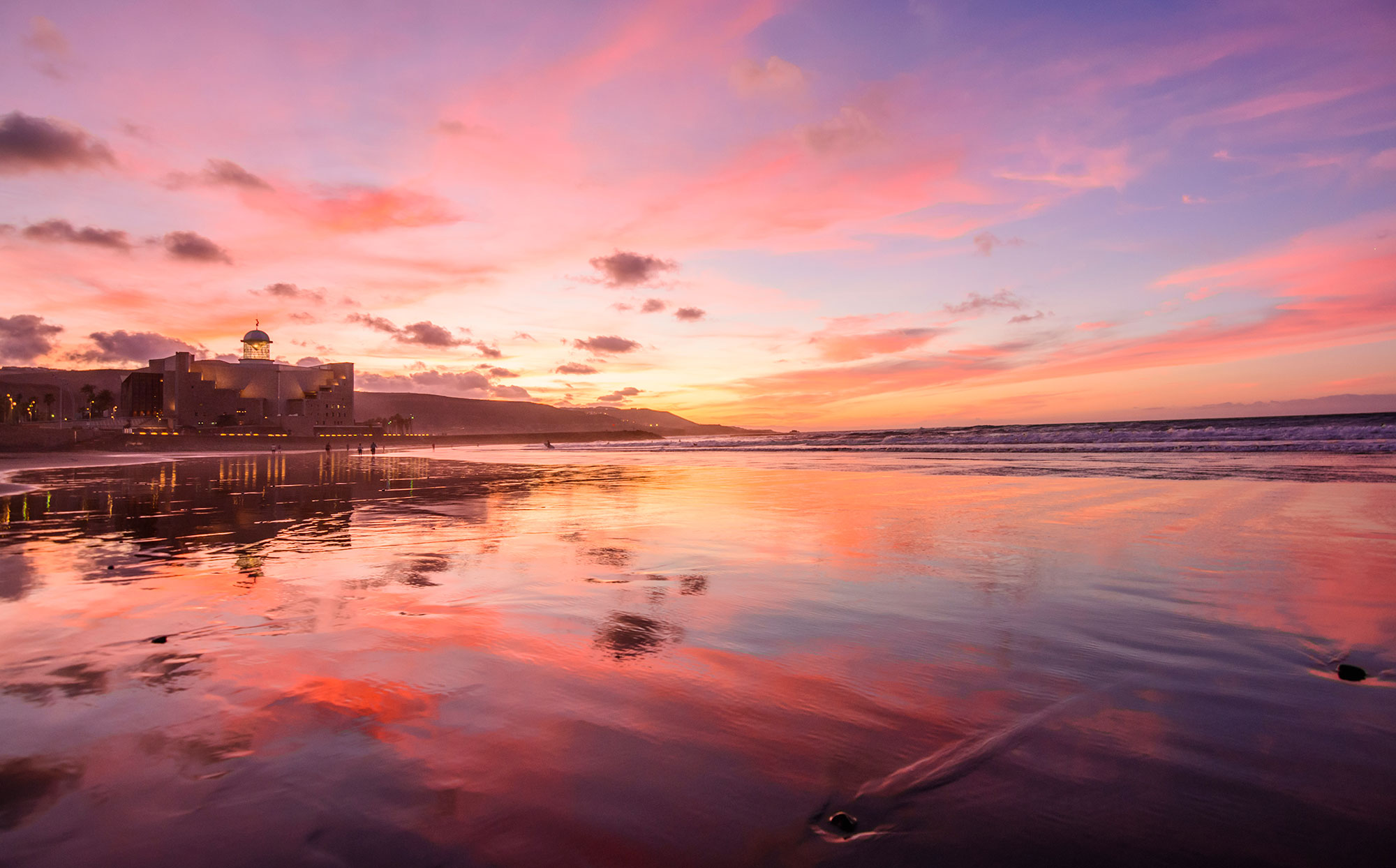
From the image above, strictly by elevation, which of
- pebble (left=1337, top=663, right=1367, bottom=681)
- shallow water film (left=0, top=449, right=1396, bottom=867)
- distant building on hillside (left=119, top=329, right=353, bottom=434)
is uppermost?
distant building on hillside (left=119, top=329, right=353, bottom=434)

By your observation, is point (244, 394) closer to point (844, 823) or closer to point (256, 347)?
point (256, 347)

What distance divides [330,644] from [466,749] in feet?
7.99

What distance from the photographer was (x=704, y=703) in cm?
403

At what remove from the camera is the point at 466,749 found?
136 inches

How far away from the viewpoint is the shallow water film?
272 cm

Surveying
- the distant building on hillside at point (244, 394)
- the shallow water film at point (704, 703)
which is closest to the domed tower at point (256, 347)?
the distant building on hillside at point (244, 394)

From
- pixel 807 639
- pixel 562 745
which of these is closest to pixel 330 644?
pixel 562 745

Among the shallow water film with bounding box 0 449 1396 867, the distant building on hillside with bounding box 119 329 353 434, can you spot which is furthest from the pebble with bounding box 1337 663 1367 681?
the distant building on hillside with bounding box 119 329 353 434

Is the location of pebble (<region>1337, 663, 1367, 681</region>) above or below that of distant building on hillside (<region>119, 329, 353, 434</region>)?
below

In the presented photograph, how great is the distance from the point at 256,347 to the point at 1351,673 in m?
176

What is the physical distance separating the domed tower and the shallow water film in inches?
6447

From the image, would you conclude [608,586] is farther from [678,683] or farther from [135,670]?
[135,670]

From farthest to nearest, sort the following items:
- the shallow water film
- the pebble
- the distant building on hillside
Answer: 1. the distant building on hillside
2. the pebble
3. the shallow water film

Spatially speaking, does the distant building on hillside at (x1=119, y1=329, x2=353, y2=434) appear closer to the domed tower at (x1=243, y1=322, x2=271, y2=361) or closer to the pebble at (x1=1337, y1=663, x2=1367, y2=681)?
the domed tower at (x1=243, y1=322, x2=271, y2=361)
